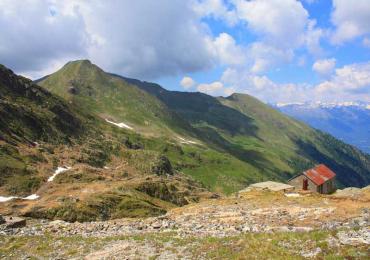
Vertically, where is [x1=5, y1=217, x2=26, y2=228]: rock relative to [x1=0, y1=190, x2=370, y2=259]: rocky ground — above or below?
below

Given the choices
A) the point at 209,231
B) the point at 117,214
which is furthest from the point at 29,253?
the point at 117,214

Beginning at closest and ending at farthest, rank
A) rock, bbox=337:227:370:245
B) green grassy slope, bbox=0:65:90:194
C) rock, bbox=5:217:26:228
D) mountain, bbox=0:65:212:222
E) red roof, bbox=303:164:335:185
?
rock, bbox=337:227:370:245 → rock, bbox=5:217:26:228 → mountain, bbox=0:65:212:222 → red roof, bbox=303:164:335:185 → green grassy slope, bbox=0:65:90:194

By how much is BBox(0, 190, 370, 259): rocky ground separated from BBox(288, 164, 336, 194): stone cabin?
31537 millimetres

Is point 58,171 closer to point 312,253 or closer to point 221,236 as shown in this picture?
point 221,236

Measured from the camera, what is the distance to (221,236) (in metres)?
37.4

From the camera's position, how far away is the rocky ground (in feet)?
102

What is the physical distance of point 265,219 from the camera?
47938mm

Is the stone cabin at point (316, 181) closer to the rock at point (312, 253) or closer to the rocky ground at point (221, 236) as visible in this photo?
the rocky ground at point (221, 236)

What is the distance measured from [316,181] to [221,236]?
58703 mm

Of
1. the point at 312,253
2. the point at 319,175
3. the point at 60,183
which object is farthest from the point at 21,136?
the point at 312,253

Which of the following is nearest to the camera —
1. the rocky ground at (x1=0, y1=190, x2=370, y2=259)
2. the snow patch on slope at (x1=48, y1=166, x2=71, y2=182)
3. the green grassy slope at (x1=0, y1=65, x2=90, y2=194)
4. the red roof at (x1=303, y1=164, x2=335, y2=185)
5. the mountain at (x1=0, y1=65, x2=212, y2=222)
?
the rocky ground at (x1=0, y1=190, x2=370, y2=259)

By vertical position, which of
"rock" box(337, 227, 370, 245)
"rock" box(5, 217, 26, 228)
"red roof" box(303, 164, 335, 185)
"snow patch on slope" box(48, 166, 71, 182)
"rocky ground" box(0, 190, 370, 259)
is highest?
"red roof" box(303, 164, 335, 185)

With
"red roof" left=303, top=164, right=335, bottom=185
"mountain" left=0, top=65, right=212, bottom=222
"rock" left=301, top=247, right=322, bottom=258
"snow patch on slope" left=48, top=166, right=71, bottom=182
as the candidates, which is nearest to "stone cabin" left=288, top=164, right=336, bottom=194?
"red roof" left=303, top=164, right=335, bottom=185

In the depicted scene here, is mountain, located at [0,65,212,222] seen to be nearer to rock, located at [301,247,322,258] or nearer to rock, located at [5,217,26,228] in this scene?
rock, located at [5,217,26,228]
